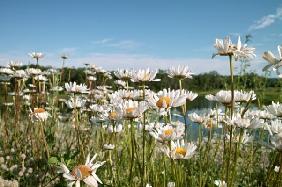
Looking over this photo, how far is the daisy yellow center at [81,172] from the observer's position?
190cm

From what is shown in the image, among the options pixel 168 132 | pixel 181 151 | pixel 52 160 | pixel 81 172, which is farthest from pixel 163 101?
pixel 52 160

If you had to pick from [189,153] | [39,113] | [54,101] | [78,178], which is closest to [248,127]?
[189,153]

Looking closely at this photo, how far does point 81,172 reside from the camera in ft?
6.35

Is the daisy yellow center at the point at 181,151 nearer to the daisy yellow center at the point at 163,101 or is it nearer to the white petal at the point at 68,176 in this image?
the daisy yellow center at the point at 163,101

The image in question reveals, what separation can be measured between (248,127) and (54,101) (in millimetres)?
3405

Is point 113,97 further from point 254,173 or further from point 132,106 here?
point 254,173

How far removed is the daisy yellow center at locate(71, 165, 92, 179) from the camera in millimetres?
1898

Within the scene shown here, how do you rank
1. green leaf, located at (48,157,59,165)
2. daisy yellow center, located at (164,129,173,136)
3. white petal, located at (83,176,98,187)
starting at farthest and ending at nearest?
green leaf, located at (48,157,59,165) → daisy yellow center, located at (164,129,173,136) → white petal, located at (83,176,98,187)

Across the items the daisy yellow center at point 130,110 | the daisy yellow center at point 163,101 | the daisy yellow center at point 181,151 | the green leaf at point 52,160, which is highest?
the daisy yellow center at point 163,101

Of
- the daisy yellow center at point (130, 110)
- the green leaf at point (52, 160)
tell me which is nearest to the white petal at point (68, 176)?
the daisy yellow center at point (130, 110)

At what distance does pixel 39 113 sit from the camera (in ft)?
11.2

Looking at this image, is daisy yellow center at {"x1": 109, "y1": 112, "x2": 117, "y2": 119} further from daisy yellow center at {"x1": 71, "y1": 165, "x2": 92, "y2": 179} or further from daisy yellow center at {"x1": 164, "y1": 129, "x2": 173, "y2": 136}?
daisy yellow center at {"x1": 71, "y1": 165, "x2": 92, "y2": 179}

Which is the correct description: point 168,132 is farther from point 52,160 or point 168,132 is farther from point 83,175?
point 52,160

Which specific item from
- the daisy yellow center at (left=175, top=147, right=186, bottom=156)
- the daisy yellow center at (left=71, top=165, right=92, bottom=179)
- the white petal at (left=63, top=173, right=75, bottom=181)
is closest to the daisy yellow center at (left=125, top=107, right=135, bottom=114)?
the daisy yellow center at (left=175, top=147, right=186, bottom=156)
